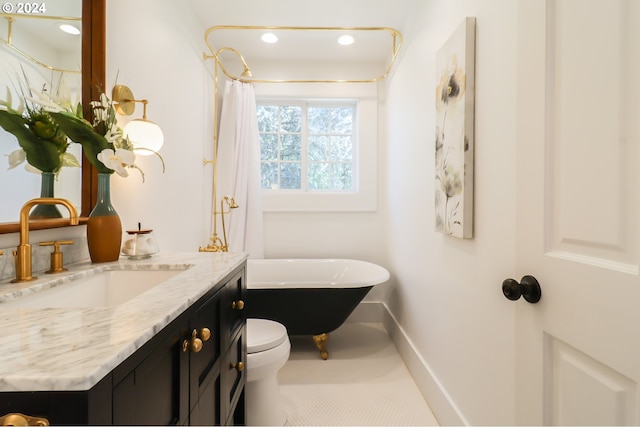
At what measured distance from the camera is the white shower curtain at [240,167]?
2.68m

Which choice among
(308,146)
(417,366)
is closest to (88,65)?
(308,146)

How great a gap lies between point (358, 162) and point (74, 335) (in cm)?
265

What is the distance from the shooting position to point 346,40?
2.45m

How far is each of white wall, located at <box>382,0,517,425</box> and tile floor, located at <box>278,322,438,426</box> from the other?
19 cm

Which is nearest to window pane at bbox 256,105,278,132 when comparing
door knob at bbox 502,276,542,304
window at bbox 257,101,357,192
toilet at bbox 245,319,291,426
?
window at bbox 257,101,357,192

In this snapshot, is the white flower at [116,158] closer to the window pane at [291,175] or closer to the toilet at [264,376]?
the toilet at [264,376]

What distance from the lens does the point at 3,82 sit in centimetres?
85

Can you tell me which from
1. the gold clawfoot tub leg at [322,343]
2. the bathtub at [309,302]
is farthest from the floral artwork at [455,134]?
the gold clawfoot tub leg at [322,343]

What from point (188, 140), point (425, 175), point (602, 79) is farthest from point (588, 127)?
point (188, 140)

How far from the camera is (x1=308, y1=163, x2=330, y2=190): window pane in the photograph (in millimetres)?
3041

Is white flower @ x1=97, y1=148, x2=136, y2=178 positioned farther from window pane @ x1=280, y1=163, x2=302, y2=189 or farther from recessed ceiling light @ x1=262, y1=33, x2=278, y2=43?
window pane @ x1=280, y1=163, x2=302, y2=189

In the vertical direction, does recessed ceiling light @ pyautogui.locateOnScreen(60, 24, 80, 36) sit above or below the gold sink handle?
above

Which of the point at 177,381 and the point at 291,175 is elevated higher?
the point at 291,175

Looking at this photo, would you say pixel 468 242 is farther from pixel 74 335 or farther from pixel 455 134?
pixel 74 335
